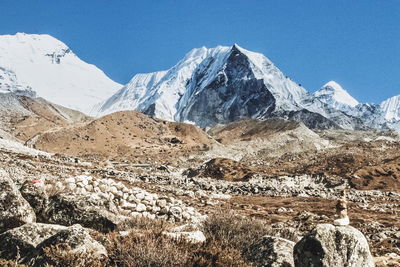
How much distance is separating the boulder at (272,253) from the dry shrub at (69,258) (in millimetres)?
2477

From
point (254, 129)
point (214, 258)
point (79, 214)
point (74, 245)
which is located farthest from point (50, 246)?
point (254, 129)

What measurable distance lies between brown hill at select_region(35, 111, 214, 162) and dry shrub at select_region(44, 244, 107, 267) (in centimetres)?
6609

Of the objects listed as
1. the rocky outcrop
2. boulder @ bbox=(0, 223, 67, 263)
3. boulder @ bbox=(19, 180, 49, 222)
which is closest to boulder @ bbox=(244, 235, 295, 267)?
boulder @ bbox=(0, 223, 67, 263)

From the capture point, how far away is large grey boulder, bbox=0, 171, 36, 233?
755 cm

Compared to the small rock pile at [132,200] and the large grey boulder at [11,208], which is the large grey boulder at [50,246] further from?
the small rock pile at [132,200]

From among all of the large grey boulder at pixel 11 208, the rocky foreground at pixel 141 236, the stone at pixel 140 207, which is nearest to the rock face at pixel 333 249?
the rocky foreground at pixel 141 236

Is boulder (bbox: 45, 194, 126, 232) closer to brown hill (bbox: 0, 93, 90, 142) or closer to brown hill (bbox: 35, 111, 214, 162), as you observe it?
brown hill (bbox: 35, 111, 214, 162)

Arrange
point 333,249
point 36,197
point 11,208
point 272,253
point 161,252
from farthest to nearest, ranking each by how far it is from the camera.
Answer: point 36,197 → point 11,208 → point 272,253 → point 161,252 → point 333,249

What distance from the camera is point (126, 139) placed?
303ft

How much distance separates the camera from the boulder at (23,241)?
621cm

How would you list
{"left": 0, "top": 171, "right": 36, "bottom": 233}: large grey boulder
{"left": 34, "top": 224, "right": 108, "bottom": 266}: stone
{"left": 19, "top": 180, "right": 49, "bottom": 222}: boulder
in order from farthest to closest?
A: {"left": 19, "top": 180, "right": 49, "bottom": 222}: boulder, {"left": 0, "top": 171, "right": 36, "bottom": 233}: large grey boulder, {"left": 34, "top": 224, "right": 108, "bottom": 266}: stone

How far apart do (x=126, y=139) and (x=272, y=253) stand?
3446 inches

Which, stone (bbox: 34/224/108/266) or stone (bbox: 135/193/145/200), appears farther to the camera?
stone (bbox: 135/193/145/200)

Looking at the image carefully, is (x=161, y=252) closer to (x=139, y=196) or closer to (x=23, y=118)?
(x=139, y=196)
